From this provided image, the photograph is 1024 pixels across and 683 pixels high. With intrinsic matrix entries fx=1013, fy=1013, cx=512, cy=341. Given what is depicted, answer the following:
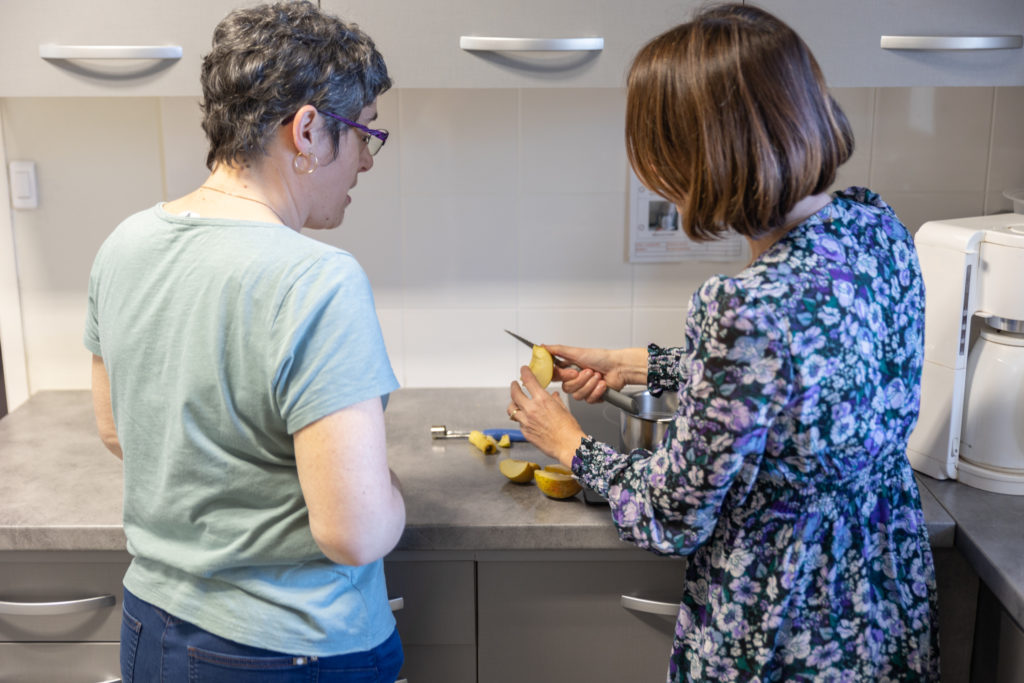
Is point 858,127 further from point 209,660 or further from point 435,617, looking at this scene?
point 209,660

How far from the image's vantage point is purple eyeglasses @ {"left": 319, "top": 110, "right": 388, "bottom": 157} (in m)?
1.16

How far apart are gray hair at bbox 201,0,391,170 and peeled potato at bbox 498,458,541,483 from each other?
0.66 m

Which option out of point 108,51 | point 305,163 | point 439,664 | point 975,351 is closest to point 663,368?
point 975,351

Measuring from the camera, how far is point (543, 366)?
5.44 ft

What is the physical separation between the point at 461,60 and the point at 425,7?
0.10 metres

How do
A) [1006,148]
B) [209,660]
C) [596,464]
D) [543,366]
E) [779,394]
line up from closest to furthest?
[779,394] < [209,660] < [596,464] < [543,366] < [1006,148]

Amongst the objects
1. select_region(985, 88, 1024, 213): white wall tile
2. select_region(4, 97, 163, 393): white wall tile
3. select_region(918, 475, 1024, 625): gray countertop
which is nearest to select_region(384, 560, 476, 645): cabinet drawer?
select_region(918, 475, 1024, 625): gray countertop

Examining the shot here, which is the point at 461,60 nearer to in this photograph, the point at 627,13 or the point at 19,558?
the point at 627,13

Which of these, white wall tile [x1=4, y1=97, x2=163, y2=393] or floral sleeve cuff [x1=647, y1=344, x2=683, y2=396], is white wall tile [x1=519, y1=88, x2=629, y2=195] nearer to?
floral sleeve cuff [x1=647, y1=344, x2=683, y2=396]

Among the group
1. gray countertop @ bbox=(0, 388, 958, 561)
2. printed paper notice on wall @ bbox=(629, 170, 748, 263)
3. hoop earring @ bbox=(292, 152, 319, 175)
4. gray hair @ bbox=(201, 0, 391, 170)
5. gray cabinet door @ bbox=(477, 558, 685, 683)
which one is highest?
gray hair @ bbox=(201, 0, 391, 170)

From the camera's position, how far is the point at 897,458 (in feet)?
4.04

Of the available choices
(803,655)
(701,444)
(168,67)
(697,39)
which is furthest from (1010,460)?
(168,67)

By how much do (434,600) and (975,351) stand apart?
3.00ft

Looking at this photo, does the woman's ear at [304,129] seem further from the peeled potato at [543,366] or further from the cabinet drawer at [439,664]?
the cabinet drawer at [439,664]
